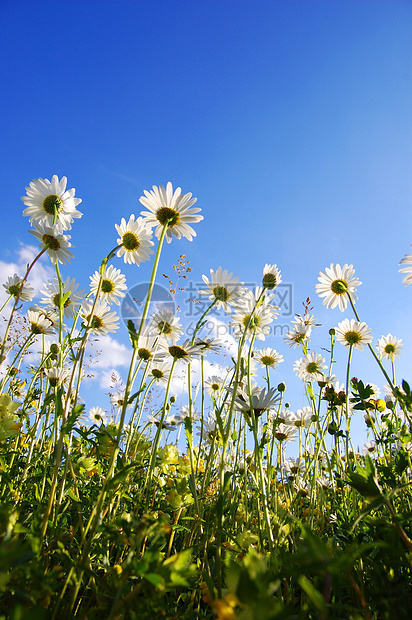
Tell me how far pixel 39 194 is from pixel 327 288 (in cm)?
254

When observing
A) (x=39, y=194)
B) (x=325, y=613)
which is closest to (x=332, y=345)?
(x=39, y=194)

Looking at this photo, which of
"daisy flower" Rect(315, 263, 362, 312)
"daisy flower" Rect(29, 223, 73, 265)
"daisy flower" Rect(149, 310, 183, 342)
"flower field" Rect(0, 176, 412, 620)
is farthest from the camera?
"daisy flower" Rect(315, 263, 362, 312)

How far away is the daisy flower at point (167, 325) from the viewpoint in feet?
6.76

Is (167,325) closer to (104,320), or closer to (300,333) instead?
(104,320)

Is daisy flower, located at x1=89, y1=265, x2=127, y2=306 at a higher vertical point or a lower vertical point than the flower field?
higher

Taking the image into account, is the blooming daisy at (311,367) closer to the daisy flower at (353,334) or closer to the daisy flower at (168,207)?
the daisy flower at (353,334)

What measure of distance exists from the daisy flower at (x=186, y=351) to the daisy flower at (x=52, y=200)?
0.91 metres

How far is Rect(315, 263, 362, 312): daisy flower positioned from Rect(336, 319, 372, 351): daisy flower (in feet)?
0.59

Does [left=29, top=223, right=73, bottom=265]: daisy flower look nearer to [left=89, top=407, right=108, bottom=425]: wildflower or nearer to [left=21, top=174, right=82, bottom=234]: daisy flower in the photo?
[left=21, top=174, right=82, bottom=234]: daisy flower

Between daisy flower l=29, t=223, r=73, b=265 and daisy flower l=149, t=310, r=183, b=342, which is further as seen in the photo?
daisy flower l=149, t=310, r=183, b=342

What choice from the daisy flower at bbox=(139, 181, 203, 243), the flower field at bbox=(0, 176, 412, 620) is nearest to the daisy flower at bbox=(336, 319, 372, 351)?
the flower field at bbox=(0, 176, 412, 620)

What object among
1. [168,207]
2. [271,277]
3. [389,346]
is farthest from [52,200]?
[389,346]

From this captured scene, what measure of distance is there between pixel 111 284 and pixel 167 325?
430mm

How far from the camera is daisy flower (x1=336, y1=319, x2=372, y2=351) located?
10.5 feet
